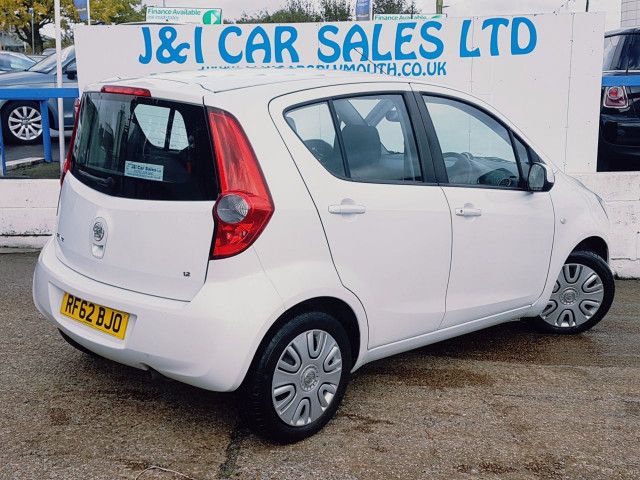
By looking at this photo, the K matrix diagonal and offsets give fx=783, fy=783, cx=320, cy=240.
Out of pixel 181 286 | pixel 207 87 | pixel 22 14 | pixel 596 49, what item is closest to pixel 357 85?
pixel 207 87

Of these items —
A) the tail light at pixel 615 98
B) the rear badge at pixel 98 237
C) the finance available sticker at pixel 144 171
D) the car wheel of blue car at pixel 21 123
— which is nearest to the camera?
the finance available sticker at pixel 144 171

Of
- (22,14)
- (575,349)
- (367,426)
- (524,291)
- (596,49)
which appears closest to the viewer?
(367,426)

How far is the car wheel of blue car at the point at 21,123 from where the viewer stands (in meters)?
12.5

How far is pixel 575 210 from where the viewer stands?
488cm

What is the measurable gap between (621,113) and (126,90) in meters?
6.93

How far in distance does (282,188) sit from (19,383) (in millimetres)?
1916

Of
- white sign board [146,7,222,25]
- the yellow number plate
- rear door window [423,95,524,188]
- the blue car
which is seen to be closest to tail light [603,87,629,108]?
rear door window [423,95,524,188]

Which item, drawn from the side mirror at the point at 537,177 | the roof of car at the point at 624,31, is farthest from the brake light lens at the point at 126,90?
the roof of car at the point at 624,31

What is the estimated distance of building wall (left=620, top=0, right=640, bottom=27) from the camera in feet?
89.9

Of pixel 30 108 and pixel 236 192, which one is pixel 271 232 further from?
pixel 30 108

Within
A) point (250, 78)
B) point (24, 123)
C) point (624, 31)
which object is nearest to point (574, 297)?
point (250, 78)

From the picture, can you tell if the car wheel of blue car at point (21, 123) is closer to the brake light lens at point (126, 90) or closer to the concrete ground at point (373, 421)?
the concrete ground at point (373, 421)

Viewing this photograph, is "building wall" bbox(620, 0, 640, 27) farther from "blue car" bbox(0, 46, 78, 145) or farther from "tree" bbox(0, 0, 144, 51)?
"tree" bbox(0, 0, 144, 51)

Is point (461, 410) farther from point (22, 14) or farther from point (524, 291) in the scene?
point (22, 14)
